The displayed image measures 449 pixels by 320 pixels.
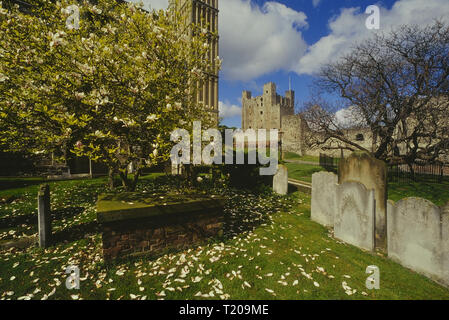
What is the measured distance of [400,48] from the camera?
11875 mm

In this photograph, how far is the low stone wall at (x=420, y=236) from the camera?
12.7 ft

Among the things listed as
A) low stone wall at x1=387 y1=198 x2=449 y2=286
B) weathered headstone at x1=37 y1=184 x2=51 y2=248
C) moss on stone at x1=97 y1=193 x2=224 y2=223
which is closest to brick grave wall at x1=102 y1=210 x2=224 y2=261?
moss on stone at x1=97 y1=193 x2=224 y2=223

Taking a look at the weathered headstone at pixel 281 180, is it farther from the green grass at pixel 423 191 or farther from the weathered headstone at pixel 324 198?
the green grass at pixel 423 191

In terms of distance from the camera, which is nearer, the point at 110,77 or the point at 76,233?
the point at 110,77

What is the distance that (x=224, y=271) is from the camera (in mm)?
4070

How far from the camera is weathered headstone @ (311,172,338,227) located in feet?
22.3

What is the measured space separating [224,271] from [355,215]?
13.5 ft

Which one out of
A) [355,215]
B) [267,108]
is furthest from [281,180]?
[267,108]

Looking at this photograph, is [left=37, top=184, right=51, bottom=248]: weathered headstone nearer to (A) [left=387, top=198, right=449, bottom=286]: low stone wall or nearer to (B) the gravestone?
(B) the gravestone

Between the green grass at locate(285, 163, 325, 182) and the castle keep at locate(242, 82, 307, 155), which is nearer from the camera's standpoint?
the green grass at locate(285, 163, 325, 182)

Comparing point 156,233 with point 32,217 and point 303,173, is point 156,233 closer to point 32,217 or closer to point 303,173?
point 32,217

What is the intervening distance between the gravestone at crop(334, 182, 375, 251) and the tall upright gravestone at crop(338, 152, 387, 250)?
19 centimetres

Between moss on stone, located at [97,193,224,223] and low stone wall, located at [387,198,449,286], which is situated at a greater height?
moss on stone, located at [97,193,224,223]
